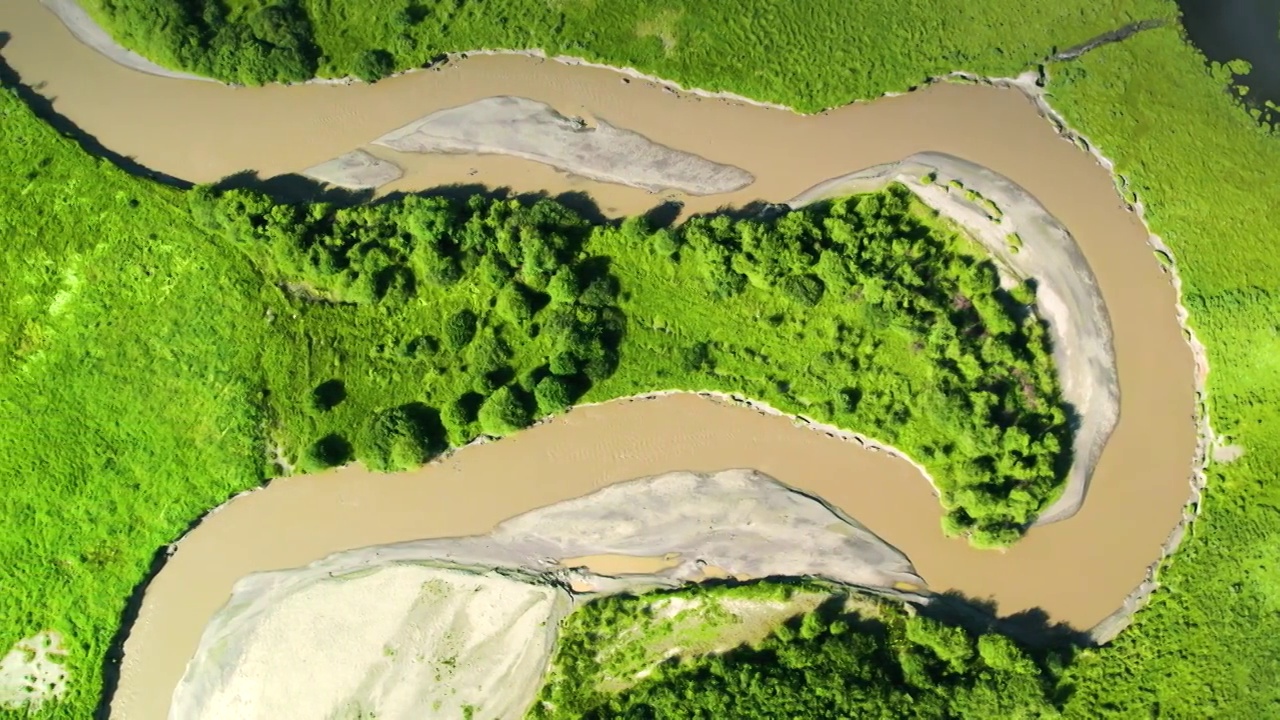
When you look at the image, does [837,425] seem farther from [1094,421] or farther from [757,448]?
[1094,421]

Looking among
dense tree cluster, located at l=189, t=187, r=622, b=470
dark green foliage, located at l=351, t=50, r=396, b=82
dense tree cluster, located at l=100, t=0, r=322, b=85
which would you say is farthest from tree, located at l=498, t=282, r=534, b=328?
dense tree cluster, located at l=100, t=0, r=322, b=85

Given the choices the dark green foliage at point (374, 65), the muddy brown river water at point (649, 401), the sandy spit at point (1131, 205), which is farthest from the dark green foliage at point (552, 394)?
the dark green foliage at point (374, 65)

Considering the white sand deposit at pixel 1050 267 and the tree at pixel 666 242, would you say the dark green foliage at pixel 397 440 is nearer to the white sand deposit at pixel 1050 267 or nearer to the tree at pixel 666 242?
the tree at pixel 666 242

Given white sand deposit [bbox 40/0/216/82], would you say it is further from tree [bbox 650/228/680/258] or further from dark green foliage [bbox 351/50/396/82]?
tree [bbox 650/228/680/258]

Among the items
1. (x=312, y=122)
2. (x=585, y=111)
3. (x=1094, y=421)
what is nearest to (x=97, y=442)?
(x=312, y=122)

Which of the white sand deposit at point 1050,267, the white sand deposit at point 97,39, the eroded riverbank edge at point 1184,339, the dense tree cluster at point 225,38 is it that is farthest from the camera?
the white sand deposit at point 97,39

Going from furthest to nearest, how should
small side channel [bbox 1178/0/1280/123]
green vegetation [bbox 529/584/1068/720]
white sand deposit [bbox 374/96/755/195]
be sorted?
small side channel [bbox 1178/0/1280/123], white sand deposit [bbox 374/96/755/195], green vegetation [bbox 529/584/1068/720]
